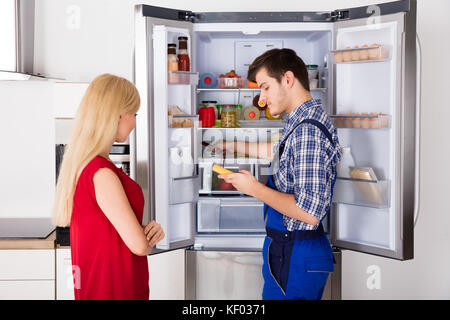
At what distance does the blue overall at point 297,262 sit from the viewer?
176 centimetres

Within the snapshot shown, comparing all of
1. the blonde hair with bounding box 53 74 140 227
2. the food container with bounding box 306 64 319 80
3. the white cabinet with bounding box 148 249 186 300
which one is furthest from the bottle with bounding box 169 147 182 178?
the blonde hair with bounding box 53 74 140 227

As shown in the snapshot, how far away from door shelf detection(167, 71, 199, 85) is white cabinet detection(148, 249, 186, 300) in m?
1.06

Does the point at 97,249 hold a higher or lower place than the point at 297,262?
higher

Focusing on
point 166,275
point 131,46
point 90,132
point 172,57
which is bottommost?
point 166,275

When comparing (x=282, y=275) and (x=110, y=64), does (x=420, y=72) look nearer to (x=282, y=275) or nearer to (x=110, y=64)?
(x=282, y=275)

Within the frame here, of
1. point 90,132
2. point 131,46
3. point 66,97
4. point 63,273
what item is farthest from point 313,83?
point 63,273

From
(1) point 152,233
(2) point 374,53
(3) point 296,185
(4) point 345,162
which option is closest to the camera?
(1) point 152,233

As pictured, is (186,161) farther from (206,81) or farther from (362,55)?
(362,55)

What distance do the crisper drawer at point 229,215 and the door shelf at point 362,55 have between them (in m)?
0.91

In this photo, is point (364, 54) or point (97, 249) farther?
point (364, 54)

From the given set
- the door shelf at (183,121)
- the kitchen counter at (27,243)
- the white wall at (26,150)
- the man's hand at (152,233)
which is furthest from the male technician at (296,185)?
the white wall at (26,150)

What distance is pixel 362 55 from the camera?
7.45ft

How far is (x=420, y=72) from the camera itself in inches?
110

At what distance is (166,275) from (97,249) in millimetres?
1478
